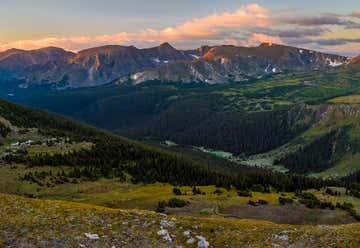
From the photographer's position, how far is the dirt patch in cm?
Result: 7800

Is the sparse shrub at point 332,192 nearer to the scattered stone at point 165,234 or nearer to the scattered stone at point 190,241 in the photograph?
the scattered stone at point 190,241

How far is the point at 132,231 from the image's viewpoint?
135 feet

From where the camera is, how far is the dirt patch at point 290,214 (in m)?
78.0

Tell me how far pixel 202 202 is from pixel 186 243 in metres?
45.1

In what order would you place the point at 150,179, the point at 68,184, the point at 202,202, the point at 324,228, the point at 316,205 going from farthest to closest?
the point at 150,179, the point at 68,184, the point at 316,205, the point at 202,202, the point at 324,228

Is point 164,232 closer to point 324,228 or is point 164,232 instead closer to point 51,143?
point 324,228

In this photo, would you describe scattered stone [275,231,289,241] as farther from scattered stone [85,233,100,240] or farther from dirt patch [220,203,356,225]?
dirt patch [220,203,356,225]

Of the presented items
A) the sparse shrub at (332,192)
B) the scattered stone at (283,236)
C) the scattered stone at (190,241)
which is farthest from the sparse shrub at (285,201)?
the scattered stone at (190,241)

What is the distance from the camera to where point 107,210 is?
1806 inches

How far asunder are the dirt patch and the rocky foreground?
32.3 metres

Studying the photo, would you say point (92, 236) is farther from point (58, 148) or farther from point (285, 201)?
point (58, 148)

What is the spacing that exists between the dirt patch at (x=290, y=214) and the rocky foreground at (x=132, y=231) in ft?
106

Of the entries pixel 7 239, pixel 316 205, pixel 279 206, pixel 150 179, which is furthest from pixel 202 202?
pixel 7 239

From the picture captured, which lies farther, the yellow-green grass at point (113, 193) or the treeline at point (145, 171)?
the treeline at point (145, 171)
